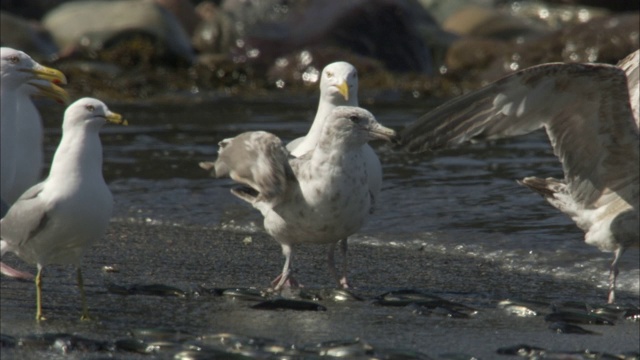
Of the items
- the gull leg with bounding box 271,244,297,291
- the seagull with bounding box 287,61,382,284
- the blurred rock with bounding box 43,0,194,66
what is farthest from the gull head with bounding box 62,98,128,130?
the blurred rock with bounding box 43,0,194,66

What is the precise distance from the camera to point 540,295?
23.3ft

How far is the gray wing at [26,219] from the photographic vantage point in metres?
5.73

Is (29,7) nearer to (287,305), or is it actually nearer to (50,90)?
(50,90)

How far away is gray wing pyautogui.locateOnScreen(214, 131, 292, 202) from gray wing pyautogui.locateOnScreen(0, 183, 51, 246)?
1321mm

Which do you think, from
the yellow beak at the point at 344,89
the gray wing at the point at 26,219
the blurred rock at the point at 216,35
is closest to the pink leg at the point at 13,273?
the gray wing at the point at 26,219

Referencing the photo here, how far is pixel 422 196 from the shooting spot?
9969 millimetres

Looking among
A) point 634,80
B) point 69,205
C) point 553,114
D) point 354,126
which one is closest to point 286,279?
point 354,126

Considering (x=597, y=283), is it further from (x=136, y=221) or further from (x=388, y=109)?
(x=388, y=109)

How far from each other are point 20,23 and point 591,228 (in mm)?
12930

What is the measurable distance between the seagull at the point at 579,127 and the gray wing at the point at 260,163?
0.68m

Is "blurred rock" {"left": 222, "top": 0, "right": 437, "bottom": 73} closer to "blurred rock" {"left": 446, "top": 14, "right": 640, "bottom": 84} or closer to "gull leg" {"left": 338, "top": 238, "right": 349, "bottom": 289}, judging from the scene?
"blurred rock" {"left": 446, "top": 14, "right": 640, "bottom": 84}

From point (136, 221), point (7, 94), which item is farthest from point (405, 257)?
point (7, 94)

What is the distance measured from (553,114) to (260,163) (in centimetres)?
170

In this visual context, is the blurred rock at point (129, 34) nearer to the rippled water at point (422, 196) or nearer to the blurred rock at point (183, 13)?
the blurred rock at point (183, 13)
